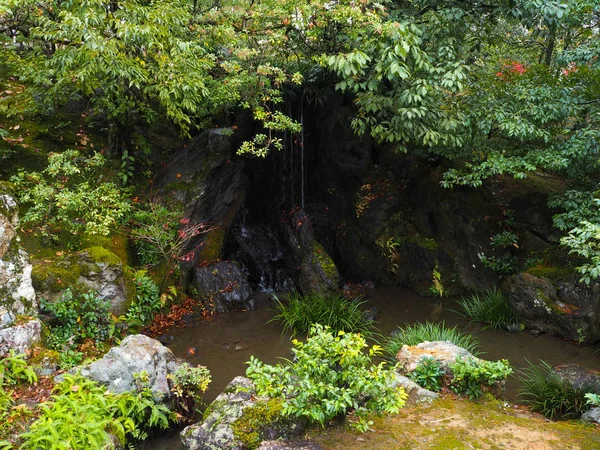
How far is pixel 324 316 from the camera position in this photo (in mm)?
7836

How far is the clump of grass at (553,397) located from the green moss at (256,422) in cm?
344

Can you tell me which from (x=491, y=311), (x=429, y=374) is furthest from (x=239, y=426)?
(x=491, y=311)

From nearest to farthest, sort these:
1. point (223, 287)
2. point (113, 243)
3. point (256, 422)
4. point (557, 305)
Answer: point (256, 422) < point (557, 305) < point (113, 243) < point (223, 287)

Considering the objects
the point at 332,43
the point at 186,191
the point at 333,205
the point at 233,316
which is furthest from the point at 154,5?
the point at 333,205

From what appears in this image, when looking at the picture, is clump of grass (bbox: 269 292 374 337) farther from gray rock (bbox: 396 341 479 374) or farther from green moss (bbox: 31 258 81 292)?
green moss (bbox: 31 258 81 292)

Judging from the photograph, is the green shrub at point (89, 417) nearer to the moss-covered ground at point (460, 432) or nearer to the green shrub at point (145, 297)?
the moss-covered ground at point (460, 432)

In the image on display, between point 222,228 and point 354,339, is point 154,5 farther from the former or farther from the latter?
point 354,339

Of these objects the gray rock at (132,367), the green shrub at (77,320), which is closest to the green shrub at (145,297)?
the green shrub at (77,320)

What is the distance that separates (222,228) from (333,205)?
311cm

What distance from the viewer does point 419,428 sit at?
387cm

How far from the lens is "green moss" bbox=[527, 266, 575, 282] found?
7.21 meters

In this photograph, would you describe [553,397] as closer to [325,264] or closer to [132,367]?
[132,367]

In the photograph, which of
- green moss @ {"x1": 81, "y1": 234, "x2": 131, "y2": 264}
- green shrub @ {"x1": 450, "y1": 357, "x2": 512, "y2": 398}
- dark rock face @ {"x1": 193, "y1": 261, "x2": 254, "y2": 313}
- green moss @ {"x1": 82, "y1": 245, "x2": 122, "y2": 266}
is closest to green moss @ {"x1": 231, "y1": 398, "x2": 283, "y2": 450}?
green shrub @ {"x1": 450, "y1": 357, "x2": 512, "y2": 398}

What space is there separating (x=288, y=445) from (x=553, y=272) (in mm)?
6166
